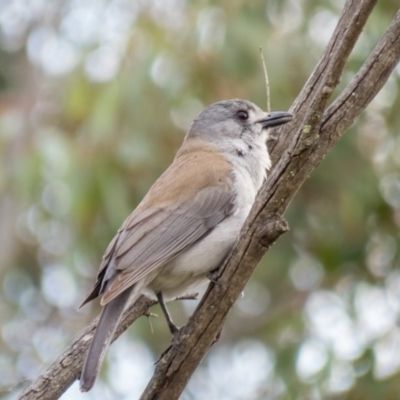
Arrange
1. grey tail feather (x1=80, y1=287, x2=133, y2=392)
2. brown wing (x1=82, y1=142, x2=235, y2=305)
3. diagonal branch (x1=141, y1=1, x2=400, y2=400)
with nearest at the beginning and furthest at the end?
diagonal branch (x1=141, y1=1, x2=400, y2=400), grey tail feather (x1=80, y1=287, x2=133, y2=392), brown wing (x1=82, y1=142, x2=235, y2=305)

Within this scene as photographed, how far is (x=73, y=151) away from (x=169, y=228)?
292 centimetres

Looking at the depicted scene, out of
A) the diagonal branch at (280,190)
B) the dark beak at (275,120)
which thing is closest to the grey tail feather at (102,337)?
the diagonal branch at (280,190)

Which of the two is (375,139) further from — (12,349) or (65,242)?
(12,349)

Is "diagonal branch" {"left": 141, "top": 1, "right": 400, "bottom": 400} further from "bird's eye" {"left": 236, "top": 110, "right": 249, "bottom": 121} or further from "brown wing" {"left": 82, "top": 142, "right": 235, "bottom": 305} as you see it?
"bird's eye" {"left": 236, "top": 110, "right": 249, "bottom": 121}

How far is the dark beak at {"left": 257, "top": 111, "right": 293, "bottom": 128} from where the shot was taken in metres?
5.70

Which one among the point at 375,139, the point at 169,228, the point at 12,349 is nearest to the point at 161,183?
the point at 169,228

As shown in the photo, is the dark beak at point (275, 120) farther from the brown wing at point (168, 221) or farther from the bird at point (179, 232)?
the brown wing at point (168, 221)

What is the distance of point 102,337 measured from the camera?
4480 millimetres

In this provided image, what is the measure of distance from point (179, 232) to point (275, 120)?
3.80 feet

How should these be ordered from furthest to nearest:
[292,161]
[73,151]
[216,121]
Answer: [73,151]
[216,121]
[292,161]

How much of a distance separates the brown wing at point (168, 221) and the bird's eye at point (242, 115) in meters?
0.66

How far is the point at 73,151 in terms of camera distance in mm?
7824

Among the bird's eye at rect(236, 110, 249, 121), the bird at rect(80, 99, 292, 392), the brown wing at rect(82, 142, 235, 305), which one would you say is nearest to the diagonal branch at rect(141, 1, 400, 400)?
the bird at rect(80, 99, 292, 392)

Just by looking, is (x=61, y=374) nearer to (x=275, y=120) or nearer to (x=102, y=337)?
(x=102, y=337)
